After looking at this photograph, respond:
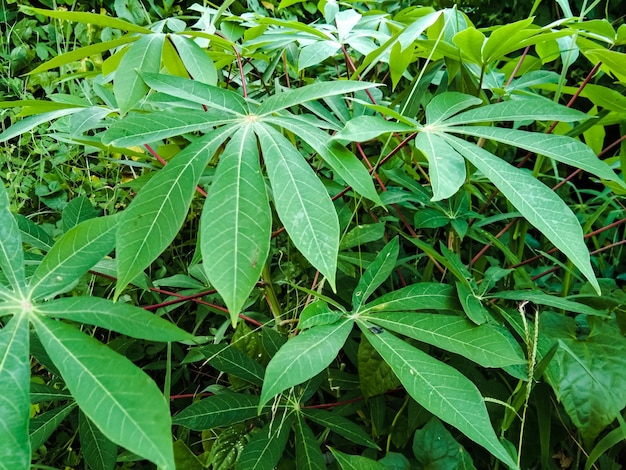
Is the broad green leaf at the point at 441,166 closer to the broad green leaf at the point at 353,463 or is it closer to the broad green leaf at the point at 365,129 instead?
the broad green leaf at the point at 365,129

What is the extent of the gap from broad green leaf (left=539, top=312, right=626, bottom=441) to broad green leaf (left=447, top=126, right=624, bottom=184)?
208mm

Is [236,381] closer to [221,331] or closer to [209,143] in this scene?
[221,331]

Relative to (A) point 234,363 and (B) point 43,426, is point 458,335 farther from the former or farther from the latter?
(B) point 43,426

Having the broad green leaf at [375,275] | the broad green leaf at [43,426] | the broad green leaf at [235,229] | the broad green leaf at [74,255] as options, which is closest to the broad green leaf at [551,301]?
the broad green leaf at [375,275]

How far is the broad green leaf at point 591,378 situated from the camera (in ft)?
1.95

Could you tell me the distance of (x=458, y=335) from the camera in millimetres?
551

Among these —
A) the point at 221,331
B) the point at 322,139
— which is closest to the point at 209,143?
the point at 322,139

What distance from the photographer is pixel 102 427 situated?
1.16ft

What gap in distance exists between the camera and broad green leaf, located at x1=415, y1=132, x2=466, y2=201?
0.48m

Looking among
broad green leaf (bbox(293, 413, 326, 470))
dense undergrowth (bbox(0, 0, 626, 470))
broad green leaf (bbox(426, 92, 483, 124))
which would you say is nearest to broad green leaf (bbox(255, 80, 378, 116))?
dense undergrowth (bbox(0, 0, 626, 470))

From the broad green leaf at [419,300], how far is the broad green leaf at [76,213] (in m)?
0.46

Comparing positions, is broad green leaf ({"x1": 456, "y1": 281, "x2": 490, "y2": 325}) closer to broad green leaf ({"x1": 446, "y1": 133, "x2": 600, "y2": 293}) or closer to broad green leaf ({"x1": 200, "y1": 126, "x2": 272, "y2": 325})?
broad green leaf ({"x1": 446, "y1": 133, "x2": 600, "y2": 293})

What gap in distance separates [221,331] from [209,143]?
0.41 metres

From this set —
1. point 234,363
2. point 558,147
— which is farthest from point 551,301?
point 234,363
